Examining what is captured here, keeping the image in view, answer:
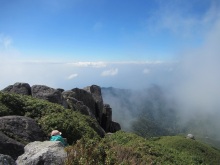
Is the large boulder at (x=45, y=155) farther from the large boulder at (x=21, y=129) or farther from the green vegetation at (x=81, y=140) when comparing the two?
the large boulder at (x=21, y=129)

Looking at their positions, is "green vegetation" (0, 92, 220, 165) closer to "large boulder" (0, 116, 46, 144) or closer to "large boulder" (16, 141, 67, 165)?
"large boulder" (16, 141, 67, 165)

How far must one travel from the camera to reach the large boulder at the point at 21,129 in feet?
66.3

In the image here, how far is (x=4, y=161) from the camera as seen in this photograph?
36.3 feet

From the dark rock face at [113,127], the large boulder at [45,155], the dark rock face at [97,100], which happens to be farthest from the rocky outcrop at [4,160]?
the dark rock face at [113,127]

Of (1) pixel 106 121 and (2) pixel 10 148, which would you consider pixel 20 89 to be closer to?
(1) pixel 106 121

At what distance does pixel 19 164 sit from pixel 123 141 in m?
27.9

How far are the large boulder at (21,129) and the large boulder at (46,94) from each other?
60.5 feet

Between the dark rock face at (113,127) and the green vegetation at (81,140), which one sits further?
the dark rock face at (113,127)

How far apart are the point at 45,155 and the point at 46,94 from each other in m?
30.4

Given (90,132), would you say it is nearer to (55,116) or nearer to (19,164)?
(55,116)

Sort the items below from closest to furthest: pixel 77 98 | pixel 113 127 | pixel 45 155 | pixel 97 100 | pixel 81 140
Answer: pixel 45 155, pixel 81 140, pixel 77 98, pixel 97 100, pixel 113 127

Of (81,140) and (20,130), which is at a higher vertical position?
(81,140)

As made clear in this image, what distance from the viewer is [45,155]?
12883mm

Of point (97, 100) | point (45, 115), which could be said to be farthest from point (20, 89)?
point (97, 100)
